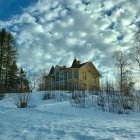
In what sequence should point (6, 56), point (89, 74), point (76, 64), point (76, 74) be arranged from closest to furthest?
point (6, 56) → point (76, 74) → point (76, 64) → point (89, 74)

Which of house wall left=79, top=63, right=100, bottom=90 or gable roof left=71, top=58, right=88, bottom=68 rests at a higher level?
gable roof left=71, top=58, right=88, bottom=68

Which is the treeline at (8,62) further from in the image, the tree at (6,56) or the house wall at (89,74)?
the house wall at (89,74)

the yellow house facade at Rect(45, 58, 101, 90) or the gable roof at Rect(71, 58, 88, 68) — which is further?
the gable roof at Rect(71, 58, 88, 68)

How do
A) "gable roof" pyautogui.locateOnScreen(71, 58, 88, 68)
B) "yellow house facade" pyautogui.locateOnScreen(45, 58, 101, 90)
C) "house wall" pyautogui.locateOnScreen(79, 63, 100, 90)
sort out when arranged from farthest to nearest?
1. "gable roof" pyautogui.locateOnScreen(71, 58, 88, 68)
2. "house wall" pyautogui.locateOnScreen(79, 63, 100, 90)
3. "yellow house facade" pyautogui.locateOnScreen(45, 58, 101, 90)

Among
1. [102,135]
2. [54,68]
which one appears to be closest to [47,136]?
[102,135]

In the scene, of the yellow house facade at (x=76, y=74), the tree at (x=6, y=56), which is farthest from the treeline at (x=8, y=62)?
the yellow house facade at (x=76, y=74)

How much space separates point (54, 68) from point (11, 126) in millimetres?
51266

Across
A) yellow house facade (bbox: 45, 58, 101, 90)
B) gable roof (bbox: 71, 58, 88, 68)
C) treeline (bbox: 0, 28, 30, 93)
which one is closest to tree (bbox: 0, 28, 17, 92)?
treeline (bbox: 0, 28, 30, 93)

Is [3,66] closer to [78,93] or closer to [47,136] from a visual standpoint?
[78,93]

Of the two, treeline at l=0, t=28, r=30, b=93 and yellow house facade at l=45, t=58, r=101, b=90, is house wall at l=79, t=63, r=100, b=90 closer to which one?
yellow house facade at l=45, t=58, r=101, b=90

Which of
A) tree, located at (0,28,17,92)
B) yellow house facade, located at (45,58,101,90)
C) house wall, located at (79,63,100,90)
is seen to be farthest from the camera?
house wall, located at (79,63,100,90)

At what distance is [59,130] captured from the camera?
6359 mm

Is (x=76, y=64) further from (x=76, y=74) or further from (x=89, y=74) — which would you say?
(x=89, y=74)

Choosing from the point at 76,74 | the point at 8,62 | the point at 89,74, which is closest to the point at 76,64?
the point at 76,74
